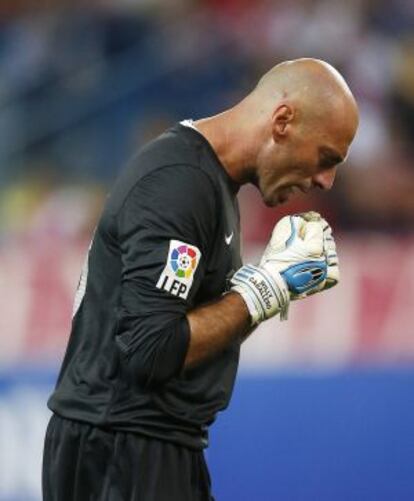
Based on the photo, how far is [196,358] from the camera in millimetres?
3133

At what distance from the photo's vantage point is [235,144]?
3.35m

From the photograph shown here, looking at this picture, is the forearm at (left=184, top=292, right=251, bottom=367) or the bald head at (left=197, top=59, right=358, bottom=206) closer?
the forearm at (left=184, top=292, right=251, bottom=367)

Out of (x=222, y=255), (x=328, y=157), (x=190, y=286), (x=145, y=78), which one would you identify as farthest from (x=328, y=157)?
(x=145, y=78)

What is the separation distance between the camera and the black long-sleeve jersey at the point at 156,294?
3062 mm

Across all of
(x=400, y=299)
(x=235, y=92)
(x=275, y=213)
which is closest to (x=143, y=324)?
(x=400, y=299)

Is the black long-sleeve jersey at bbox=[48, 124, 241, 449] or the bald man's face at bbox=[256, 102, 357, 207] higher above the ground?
the bald man's face at bbox=[256, 102, 357, 207]

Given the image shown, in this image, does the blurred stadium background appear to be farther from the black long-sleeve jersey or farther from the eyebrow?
the eyebrow

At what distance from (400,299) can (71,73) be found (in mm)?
3571

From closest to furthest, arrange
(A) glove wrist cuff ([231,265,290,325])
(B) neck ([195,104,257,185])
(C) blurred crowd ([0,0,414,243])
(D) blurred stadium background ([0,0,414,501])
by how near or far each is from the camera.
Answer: (A) glove wrist cuff ([231,265,290,325])
(B) neck ([195,104,257,185])
(D) blurred stadium background ([0,0,414,501])
(C) blurred crowd ([0,0,414,243])

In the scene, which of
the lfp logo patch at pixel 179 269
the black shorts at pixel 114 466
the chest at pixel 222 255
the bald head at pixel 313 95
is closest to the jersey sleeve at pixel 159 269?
the lfp logo patch at pixel 179 269

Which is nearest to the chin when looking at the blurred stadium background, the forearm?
the forearm

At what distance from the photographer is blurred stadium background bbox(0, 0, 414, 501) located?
546 cm

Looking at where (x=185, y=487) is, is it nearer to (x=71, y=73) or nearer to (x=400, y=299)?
(x=400, y=299)

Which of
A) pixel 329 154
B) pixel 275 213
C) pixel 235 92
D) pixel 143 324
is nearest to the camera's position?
pixel 143 324
